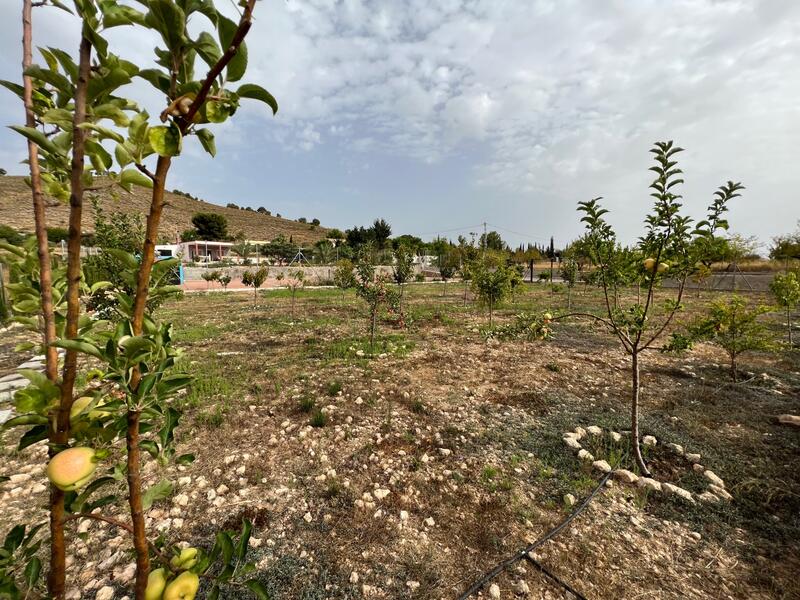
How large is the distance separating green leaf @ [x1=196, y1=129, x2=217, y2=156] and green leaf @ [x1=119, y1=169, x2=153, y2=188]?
0.58ft

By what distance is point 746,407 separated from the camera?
5.53 meters

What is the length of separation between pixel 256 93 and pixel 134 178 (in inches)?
16.0

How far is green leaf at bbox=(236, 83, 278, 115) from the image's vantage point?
88 cm

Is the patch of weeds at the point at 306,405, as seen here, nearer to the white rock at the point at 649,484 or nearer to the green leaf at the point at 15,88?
the white rock at the point at 649,484

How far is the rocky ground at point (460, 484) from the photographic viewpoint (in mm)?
2619

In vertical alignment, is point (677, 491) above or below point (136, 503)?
below

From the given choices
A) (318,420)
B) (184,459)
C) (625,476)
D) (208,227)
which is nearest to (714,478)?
(625,476)

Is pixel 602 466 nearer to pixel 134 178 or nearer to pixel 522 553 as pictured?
pixel 522 553

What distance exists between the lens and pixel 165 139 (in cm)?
82

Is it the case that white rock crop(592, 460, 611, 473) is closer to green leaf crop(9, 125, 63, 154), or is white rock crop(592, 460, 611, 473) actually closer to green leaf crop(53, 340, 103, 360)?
green leaf crop(53, 340, 103, 360)

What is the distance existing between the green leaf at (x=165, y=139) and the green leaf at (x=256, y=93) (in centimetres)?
20

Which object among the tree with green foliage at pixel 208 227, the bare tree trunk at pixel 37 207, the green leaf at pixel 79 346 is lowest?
the green leaf at pixel 79 346

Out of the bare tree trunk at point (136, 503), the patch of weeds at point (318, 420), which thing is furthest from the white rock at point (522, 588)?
the patch of weeds at point (318, 420)

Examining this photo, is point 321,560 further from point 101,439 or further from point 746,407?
point 746,407
